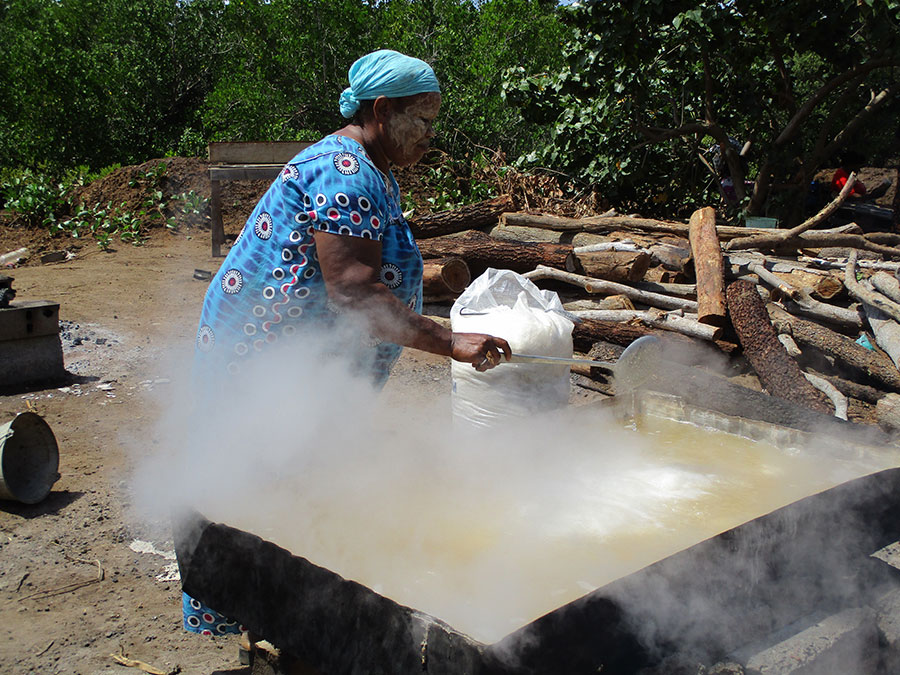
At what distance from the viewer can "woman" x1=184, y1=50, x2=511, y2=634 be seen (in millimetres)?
2002

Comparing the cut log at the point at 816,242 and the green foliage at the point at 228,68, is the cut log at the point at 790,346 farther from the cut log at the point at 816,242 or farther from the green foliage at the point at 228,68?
the green foliage at the point at 228,68

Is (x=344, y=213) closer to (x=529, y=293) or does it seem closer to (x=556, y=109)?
(x=529, y=293)

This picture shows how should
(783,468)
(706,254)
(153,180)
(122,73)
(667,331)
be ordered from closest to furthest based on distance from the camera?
(783,468) → (667,331) → (706,254) → (153,180) → (122,73)

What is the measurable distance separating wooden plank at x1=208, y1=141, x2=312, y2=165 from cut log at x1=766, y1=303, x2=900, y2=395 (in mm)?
6154

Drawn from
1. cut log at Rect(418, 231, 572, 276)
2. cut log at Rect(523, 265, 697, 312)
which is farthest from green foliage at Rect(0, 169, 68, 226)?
cut log at Rect(523, 265, 697, 312)

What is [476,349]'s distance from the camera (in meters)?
2.14

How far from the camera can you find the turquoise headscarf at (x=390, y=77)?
2105 millimetres

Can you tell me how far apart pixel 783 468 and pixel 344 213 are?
1.69 meters

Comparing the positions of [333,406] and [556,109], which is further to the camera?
[556,109]

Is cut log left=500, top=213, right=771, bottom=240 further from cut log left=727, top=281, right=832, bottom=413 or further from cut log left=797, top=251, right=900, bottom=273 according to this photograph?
cut log left=727, top=281, right=832, bottom=413

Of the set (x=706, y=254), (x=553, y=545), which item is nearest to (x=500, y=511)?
(x=553, y=545)

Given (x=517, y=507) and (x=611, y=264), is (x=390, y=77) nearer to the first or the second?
(x=517, y=507)

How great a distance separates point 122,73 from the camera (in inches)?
560

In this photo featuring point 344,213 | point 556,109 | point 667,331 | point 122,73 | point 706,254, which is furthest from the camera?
point 122,73
